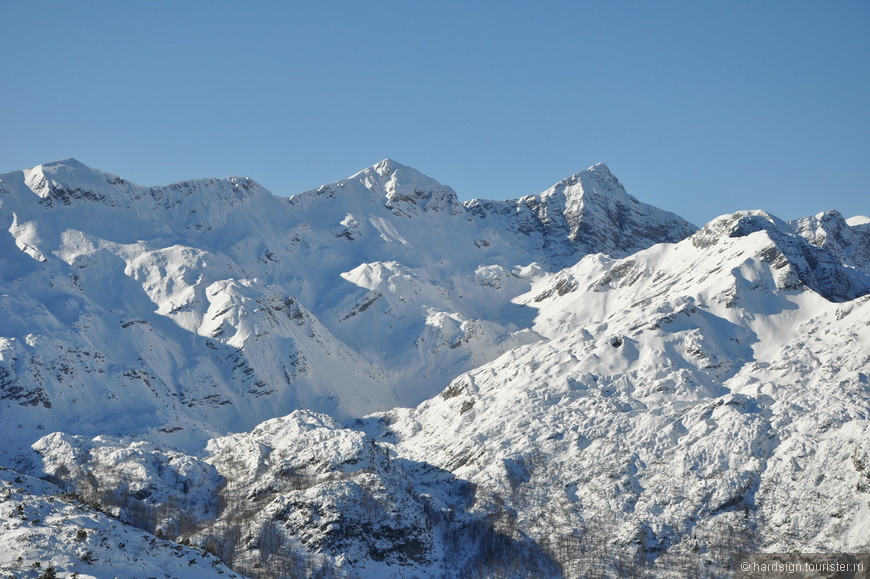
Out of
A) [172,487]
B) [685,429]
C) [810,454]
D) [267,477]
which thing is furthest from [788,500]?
[172,487]

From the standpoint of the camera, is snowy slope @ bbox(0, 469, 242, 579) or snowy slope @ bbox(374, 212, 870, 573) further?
snowy slope @ bbox(374, 212, 870, 573)

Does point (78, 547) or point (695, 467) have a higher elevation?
point (695, 467)

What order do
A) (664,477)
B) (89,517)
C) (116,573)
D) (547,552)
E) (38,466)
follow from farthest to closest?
(38,466)
(664,477)
(547,552)
(89,517)
(116,573)

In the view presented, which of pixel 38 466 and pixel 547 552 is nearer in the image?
pixel 547 552

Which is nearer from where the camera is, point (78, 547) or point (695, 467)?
point (78, 547)

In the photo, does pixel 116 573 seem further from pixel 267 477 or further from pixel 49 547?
pixel 267 477

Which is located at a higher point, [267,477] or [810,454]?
[267,477]

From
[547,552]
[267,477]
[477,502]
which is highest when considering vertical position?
[267,477]

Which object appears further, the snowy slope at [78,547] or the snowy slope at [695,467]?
the snowy slope at [695,467]

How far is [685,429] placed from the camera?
18638cm

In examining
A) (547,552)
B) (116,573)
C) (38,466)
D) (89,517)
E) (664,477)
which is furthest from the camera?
(38,466)

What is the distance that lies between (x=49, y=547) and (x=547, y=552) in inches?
4155

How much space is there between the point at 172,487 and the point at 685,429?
316 ft

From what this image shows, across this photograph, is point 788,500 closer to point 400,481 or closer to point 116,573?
point 400,481
